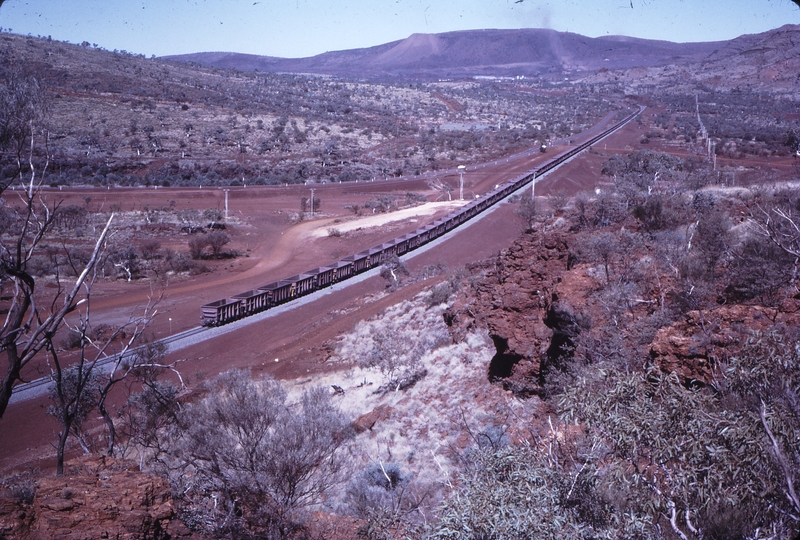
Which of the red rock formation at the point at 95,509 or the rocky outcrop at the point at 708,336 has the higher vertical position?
the rocky outcrop at the point at 708,336

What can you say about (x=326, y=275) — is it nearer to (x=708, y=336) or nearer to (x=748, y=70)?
(x=708, y=336)

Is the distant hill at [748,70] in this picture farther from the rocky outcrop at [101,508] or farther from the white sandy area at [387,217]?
the rocky outcrop at [101,508]

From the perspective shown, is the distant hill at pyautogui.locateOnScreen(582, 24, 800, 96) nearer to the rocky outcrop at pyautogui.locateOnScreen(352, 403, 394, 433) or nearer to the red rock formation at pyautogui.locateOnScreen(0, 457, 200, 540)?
the rocky outcrop at pyautogui.locateOnScreen(352, 403, 394, 433)

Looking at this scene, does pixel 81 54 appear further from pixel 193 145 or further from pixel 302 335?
pixel 302 335

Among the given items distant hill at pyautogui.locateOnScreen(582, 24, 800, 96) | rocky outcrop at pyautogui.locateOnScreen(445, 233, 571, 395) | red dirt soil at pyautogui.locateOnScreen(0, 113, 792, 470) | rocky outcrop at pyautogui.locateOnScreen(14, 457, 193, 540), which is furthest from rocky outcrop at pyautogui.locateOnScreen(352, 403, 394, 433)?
distant hill at pyautogui.locateOnScreen(582, 24, 800, 96)

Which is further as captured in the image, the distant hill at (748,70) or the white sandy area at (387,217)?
the distant hill at (748,70)

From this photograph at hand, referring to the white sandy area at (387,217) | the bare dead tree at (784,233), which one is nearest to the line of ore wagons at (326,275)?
the white sandy area at (387,217)

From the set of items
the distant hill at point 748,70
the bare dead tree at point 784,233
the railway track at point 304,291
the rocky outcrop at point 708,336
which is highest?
the distant hill at point 748,70
